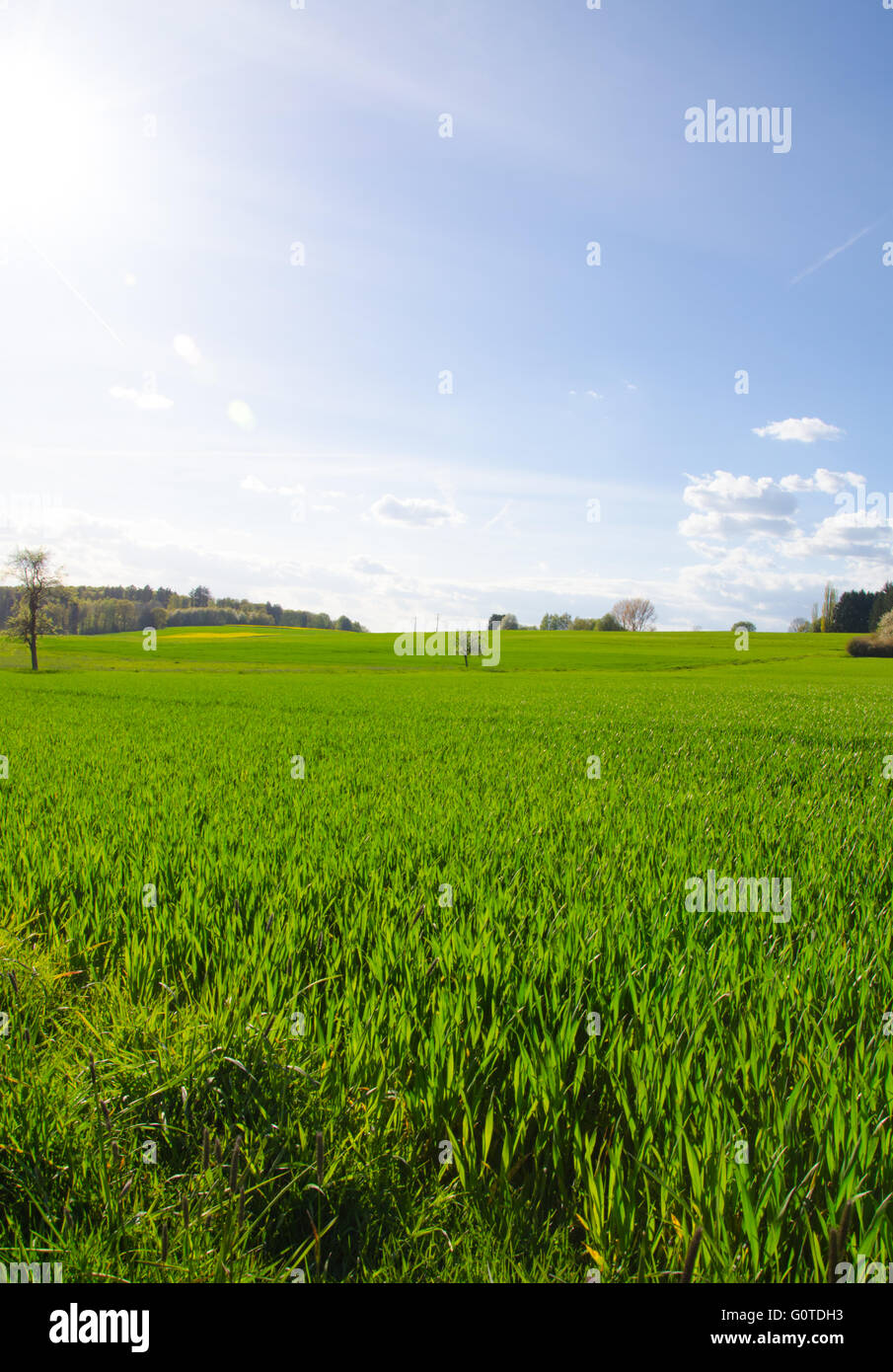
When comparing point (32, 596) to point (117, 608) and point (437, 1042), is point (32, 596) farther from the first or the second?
point (117, 608)

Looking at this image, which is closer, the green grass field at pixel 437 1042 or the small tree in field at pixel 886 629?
the green grass field at pixel 437 1042

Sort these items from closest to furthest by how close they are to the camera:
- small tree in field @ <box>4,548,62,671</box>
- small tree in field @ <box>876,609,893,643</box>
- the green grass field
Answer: the green grass field
small tree in field @ <box>4,548,62,671</box>
small tree in field @ <box>876,609,893,643</box>

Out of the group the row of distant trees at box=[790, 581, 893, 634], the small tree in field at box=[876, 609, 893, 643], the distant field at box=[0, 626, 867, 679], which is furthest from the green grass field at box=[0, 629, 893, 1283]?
the row of distant trees at box=[790, 581, 893, 634]

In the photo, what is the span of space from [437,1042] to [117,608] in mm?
156409

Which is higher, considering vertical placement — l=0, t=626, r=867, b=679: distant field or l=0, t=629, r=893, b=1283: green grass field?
l=0, t=626, r=867, b=679: distant field

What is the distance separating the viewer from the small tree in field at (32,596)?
2313 inches

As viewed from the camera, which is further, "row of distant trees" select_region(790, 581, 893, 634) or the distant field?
"row of distant trees" select_region(790, 581, 893, 634)

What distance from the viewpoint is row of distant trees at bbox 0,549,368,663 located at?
5953 centimetres

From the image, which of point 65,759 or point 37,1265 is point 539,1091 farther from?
point 65,759

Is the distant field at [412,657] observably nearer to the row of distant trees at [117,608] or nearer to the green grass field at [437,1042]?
the row of distant trees at [117,608]

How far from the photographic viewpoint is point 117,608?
140 m

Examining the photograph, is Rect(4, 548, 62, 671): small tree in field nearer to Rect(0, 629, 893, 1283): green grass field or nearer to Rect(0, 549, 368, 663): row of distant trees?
Rect(0, 549, 368, 663): row of distant trees

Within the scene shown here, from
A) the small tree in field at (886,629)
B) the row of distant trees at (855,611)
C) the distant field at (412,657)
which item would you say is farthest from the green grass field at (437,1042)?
the row of distant trees at (855,611)
